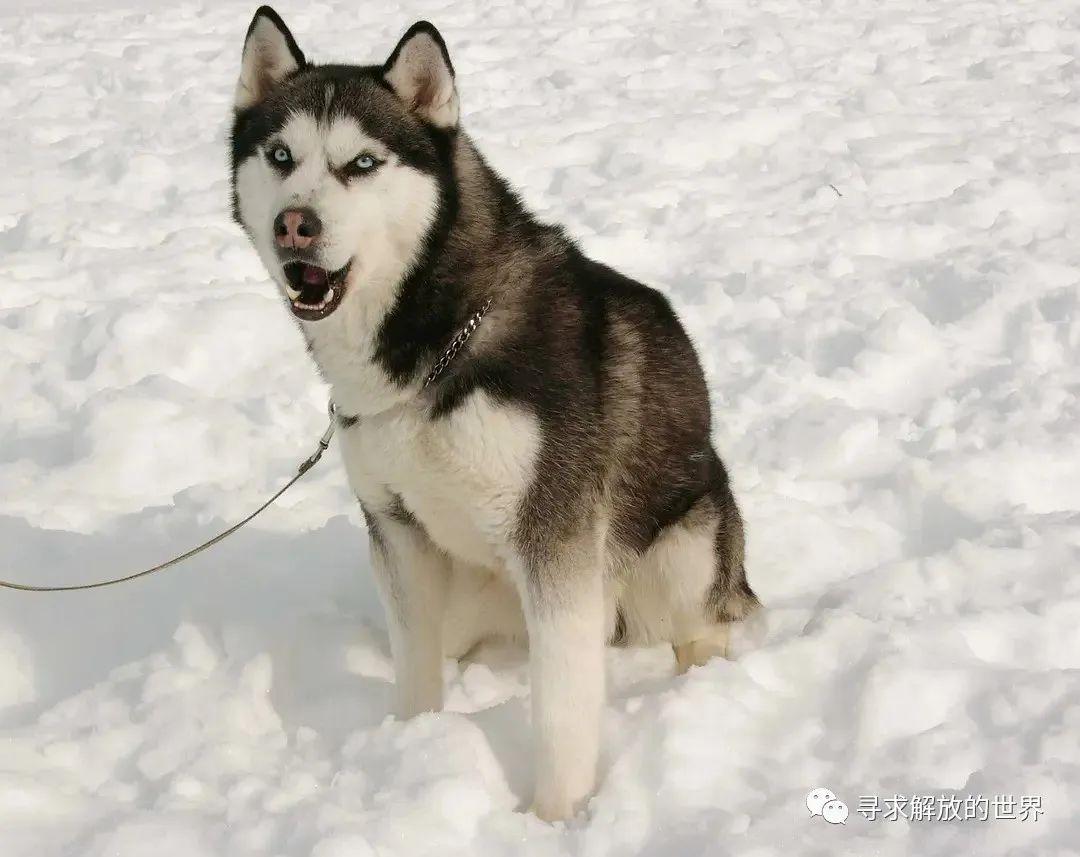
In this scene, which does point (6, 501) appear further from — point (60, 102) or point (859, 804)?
point (60, 102)

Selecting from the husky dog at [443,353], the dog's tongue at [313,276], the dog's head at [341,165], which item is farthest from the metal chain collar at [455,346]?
the dog's tongue at [313,276]

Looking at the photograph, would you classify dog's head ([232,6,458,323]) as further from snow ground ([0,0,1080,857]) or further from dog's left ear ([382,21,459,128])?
snow ground ([0,0,1080,857])

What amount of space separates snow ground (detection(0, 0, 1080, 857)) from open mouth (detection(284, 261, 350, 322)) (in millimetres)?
1154

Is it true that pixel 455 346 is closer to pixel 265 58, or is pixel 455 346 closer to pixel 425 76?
pixel 425 76

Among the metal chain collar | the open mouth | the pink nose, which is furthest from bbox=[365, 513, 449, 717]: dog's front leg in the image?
the pink nose

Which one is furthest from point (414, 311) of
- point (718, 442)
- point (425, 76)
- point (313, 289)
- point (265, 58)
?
point (718, 442)

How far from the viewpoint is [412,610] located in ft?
10.1

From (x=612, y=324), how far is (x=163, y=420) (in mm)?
2562

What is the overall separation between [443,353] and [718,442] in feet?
7.46

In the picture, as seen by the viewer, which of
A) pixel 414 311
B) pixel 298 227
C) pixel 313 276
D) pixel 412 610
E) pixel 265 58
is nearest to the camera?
pixel 298 227

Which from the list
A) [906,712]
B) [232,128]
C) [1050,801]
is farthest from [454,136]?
[1050,801]

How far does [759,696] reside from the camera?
115 inches

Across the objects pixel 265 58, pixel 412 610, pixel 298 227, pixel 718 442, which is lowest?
pixel 718 442

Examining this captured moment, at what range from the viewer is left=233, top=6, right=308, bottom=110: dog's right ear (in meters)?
2.89
